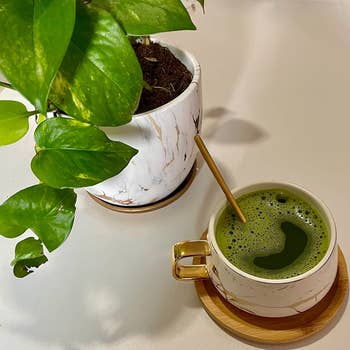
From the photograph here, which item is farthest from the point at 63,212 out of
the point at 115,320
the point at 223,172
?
the point at 223,172

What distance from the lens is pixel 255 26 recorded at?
1.01 meters

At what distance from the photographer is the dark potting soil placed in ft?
1.95

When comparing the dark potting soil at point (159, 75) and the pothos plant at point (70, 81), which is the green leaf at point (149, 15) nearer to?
the pothos plant at point (70, 81)

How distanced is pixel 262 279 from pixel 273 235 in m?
0.08

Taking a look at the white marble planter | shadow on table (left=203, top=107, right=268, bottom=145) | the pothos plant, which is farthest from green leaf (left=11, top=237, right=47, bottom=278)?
shadow on table (left=203, top=107, right=268, bottom=145)

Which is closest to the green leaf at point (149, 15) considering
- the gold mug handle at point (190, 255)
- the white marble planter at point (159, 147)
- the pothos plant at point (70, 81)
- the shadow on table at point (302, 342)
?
the pothos plant at point (70, 81)

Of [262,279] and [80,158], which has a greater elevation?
[80,158]

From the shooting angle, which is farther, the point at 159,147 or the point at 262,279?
the point at 159,147

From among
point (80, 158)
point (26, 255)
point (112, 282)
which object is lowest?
point (112, 282)

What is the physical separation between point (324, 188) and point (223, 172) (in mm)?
137

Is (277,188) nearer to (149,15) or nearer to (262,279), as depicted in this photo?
(262,279)

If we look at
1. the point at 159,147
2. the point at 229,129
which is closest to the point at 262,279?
the point at 159,147

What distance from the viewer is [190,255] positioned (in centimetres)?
55

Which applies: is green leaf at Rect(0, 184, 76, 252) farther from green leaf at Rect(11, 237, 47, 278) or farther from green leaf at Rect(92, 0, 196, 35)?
green leaf at Rect(92, 0, 196, 35)
